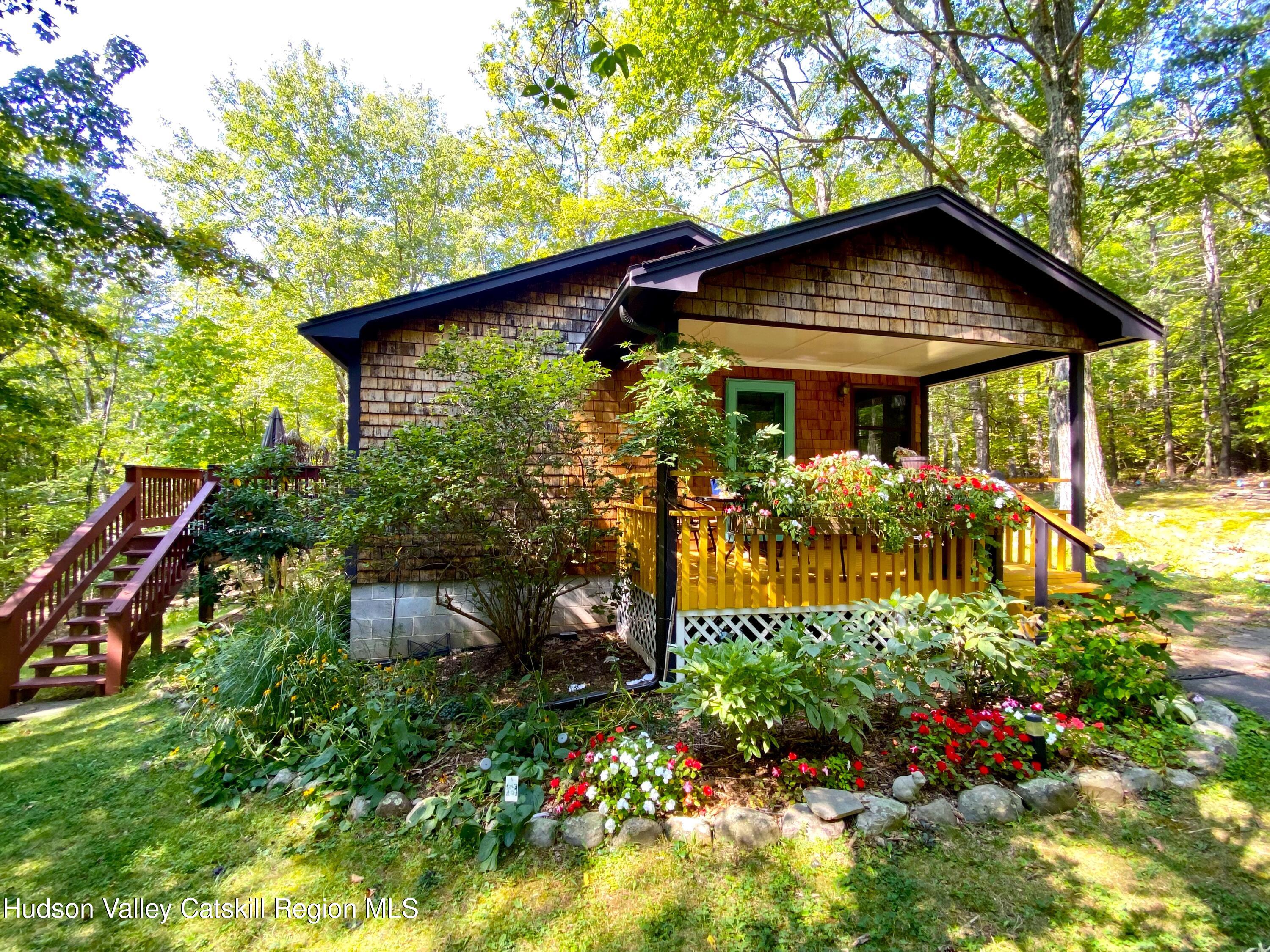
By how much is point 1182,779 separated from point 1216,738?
58cm

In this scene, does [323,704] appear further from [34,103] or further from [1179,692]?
[34,103]

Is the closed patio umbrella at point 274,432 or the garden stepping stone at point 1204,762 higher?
the closed patio umbrella at point 274,432

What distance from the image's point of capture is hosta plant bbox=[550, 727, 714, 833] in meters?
2.75

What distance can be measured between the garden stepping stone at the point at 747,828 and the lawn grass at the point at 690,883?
7 centimetres

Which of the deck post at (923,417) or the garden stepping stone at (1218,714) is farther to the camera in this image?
the deck post at (923,417)

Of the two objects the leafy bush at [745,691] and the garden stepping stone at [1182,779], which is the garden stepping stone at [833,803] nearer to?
the leafy bush at [745,691]

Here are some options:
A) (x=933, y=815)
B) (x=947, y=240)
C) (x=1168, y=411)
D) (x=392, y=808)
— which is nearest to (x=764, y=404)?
(x=947, y=240)

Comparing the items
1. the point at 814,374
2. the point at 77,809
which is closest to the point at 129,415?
the point at 77,809

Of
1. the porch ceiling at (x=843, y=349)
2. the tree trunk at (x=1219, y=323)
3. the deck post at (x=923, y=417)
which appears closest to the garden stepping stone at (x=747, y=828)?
the porch ceiling at (x=843, y=349)

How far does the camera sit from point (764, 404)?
294 inches

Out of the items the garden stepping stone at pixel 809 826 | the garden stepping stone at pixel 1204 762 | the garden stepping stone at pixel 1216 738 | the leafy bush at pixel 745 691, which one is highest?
the leafy bush at pixel 745 691

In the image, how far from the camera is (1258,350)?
47.3 feet

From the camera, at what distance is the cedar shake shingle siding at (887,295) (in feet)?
15.0

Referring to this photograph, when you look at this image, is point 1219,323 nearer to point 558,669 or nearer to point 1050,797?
point 1050,797
